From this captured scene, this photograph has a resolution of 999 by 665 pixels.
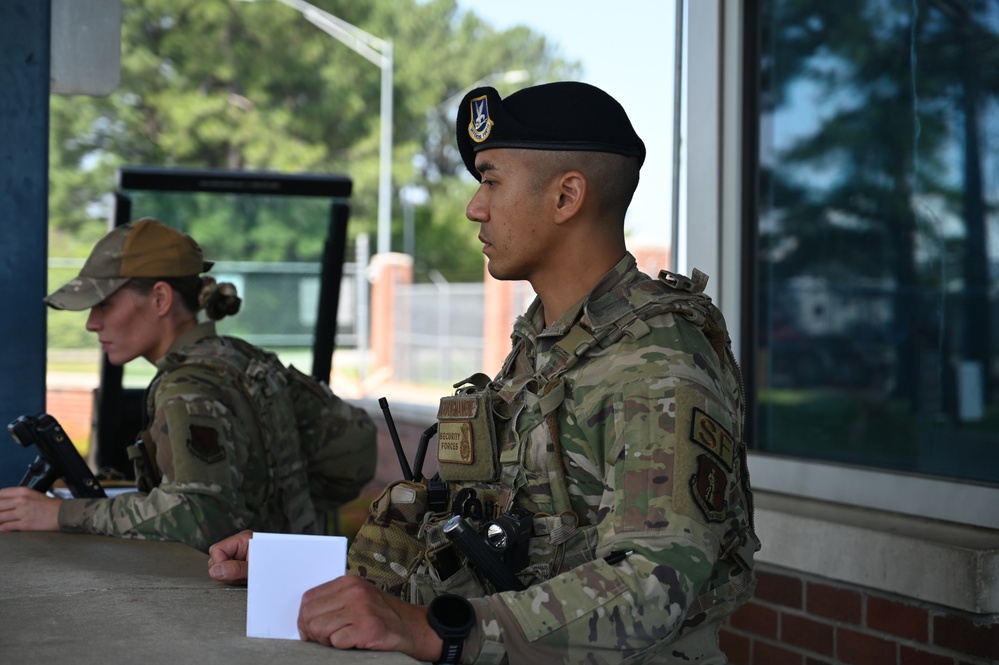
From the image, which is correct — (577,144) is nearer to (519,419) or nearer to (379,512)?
(519,419)

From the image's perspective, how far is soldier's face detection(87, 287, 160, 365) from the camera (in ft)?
11.5

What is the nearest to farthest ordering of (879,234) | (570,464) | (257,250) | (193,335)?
1. (570,464)
2. (193,335)
3. (879,234)
4. (257,250)

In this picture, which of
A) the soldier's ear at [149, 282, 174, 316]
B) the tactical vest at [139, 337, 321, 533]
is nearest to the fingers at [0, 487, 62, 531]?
the tactical vest at [139, 337, 321, 533]

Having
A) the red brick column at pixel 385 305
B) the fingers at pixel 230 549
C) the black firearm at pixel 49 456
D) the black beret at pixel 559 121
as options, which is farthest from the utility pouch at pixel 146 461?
the red brick column at pixel 385 305

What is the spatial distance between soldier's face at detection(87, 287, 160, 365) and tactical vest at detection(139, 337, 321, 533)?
0.21 meters

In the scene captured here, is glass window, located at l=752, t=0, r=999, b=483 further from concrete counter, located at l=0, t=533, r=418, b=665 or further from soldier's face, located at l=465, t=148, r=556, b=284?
concrete counter, located at l=0, t=533, r=418, b=665

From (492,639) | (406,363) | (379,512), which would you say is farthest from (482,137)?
(406,363)

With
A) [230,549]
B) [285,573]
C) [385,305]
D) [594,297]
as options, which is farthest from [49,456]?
[385,305]

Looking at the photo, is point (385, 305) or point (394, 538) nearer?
point (394, 538)

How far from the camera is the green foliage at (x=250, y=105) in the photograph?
24.2m

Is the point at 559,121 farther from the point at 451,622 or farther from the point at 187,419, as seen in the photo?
the point at 187,419

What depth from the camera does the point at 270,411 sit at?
3385 millimetres

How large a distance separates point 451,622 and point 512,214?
0.79 meters

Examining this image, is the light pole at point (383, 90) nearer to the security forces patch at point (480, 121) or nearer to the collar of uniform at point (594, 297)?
the security forces patch at point (480, 121)
